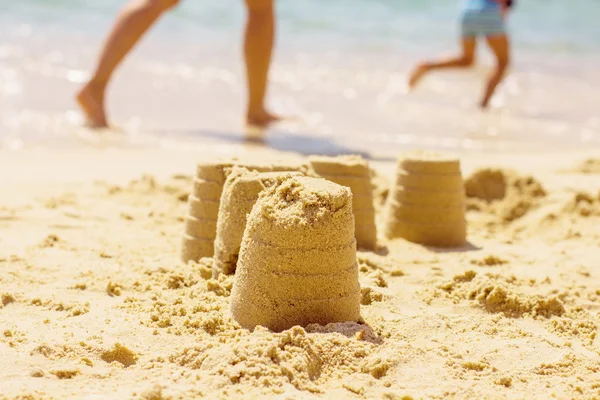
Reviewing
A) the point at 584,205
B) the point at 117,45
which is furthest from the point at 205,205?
the point at 117,45

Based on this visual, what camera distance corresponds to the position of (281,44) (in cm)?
1314

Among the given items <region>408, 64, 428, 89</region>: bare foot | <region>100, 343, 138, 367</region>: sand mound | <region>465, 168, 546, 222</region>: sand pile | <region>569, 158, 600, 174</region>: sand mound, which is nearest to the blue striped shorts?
<region>408, 64, 428, 89</region>: bare foot

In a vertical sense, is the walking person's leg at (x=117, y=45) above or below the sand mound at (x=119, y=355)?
above

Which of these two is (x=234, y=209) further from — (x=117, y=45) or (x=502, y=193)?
(x=117, y=45)

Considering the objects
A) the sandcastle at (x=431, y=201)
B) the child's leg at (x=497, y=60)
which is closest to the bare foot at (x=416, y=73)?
the child's leg at (x=497, y=60)

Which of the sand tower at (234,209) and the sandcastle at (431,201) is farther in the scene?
the sandcastle at (431,201)

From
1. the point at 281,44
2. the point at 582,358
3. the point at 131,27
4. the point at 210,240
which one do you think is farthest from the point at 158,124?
the point at 281,44

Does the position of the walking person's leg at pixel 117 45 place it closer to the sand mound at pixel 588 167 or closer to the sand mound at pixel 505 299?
the sand mound at pixel 588 167

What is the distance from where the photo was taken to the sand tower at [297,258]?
2650 mm

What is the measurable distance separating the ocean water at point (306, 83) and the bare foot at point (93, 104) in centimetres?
16

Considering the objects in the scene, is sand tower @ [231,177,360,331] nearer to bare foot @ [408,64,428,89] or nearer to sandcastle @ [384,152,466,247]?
sandcastle @ [384,152,466,247]

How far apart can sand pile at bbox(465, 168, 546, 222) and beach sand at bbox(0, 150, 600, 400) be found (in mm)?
11

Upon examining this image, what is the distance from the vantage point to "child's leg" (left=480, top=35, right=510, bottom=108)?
29.0 ft

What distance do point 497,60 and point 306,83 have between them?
2.29m
